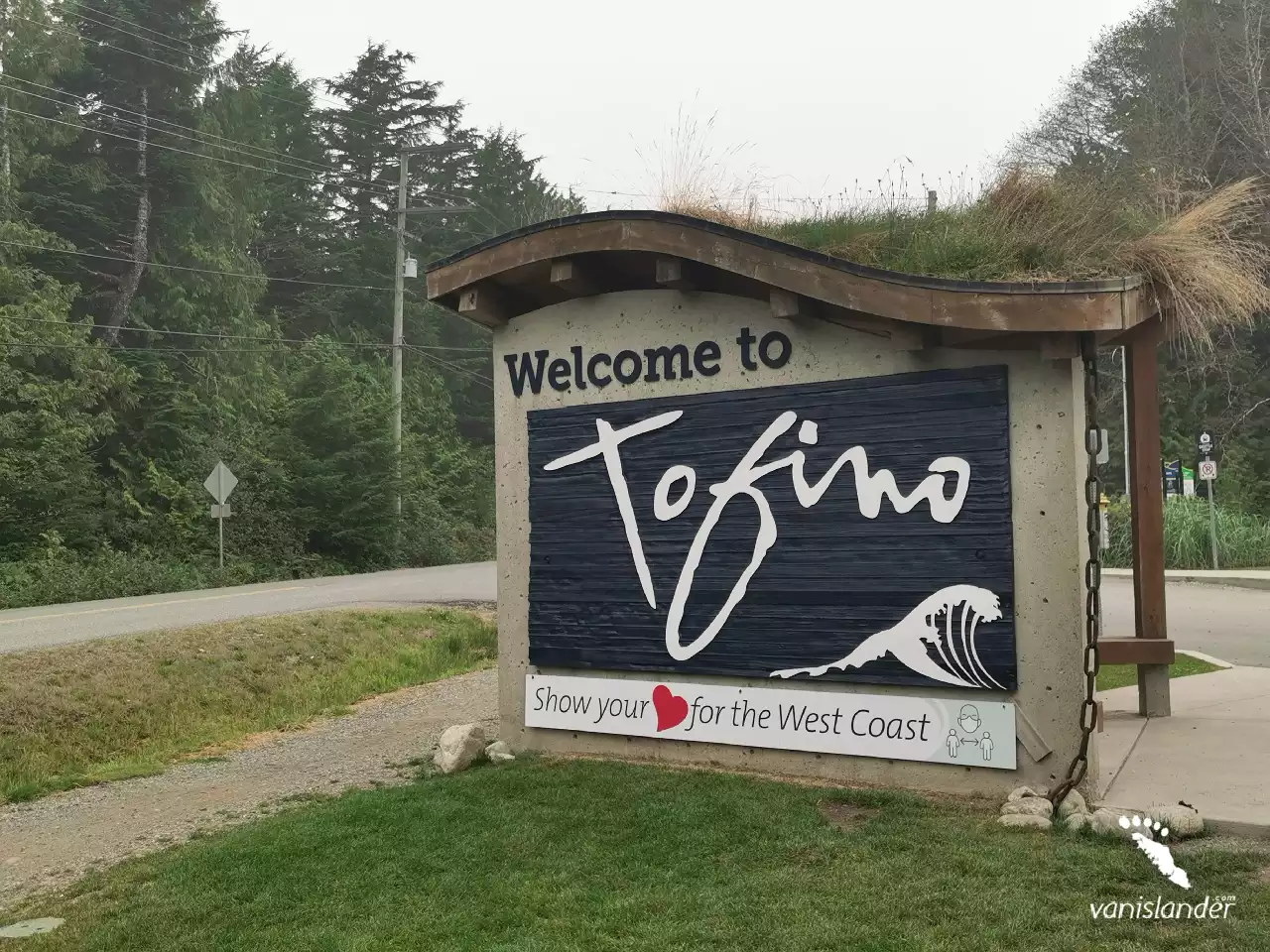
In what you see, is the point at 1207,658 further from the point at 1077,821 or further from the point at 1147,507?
the point at 1077,821

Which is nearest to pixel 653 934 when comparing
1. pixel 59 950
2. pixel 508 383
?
pixel 59 950

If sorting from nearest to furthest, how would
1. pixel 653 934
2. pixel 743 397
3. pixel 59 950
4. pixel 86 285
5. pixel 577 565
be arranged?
pixel 653 934, pixel 59 950, pixel 743 397, pixel 577 565, pixel 86 285

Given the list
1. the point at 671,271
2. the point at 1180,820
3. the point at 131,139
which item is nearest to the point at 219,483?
the point at 131,139

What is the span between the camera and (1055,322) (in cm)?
546

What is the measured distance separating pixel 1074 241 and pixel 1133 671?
5.66m

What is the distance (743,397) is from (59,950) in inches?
175

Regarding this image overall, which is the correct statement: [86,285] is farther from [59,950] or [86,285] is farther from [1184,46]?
[1184,46]

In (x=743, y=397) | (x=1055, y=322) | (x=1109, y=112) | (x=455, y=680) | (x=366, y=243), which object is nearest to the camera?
(x=1055, y=322)

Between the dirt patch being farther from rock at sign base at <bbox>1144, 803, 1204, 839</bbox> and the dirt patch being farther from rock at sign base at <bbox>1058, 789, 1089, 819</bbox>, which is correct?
rock at sign base at <bbox>1144, 803, 1204, 839</bbox>

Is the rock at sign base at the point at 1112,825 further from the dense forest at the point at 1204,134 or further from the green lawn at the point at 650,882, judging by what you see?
the dense forest at the point at 1204,134

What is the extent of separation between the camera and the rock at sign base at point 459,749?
23.4 ft

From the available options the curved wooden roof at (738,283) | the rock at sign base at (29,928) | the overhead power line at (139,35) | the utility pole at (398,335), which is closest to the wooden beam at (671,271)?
the curved wooden roof at (738,283)

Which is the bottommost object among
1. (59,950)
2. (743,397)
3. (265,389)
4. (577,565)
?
(59,950)

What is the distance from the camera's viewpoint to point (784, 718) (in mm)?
6457
